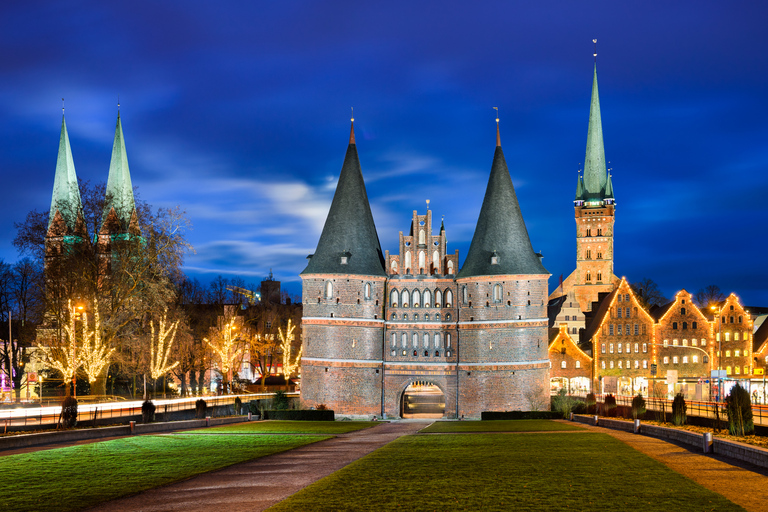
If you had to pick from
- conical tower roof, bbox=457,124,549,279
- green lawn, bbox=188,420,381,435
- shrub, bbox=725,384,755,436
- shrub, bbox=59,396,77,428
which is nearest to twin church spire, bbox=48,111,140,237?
green lawn, bbox=188,420,381,435

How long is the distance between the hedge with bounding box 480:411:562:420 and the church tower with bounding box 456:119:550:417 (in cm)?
381

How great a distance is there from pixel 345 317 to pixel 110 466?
39.5m

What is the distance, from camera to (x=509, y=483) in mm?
22188

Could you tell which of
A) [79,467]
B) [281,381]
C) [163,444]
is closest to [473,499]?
[79,467]

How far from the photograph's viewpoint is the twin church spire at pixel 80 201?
60.3 m

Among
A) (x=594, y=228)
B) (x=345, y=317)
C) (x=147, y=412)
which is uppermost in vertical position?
(x=594, y=228)

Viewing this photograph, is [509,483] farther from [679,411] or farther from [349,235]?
[349,235]

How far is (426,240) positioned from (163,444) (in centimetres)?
3966

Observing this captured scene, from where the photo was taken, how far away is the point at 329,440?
3850 cm

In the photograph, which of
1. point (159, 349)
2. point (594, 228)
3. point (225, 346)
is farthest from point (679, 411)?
point (594, 228)

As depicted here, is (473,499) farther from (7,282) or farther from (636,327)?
(7,282)

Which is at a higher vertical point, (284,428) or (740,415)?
(740,415)

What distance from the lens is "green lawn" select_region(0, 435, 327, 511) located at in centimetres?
2048

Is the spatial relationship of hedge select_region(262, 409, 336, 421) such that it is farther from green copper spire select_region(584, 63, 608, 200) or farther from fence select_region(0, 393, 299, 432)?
green copper spire select_region(584, 63, 608, 200)
